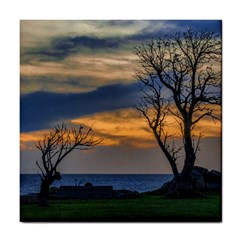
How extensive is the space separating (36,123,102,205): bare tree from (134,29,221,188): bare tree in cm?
47

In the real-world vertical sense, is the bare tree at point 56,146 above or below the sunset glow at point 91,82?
below

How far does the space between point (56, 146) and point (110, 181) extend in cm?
48

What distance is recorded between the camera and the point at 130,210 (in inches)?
642

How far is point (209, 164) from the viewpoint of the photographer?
16.3 metres

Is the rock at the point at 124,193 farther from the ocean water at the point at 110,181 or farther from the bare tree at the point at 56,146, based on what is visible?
the bare tree at the point at 56,146

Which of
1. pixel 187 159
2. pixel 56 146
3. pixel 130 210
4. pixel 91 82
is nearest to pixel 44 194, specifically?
pixel 56 146

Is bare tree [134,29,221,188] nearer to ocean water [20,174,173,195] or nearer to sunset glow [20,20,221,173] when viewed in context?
sunset glow [20,20,221,173]

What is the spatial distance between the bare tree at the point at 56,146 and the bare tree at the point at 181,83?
1.53 ft

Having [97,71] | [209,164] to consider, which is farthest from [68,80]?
[209,164]

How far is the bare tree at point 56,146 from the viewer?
16312 mm

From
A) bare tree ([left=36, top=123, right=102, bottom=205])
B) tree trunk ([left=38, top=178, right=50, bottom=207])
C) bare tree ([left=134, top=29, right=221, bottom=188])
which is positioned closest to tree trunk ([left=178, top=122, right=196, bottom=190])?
bare tree ([left=134, top=29, right=221, bottom=188])

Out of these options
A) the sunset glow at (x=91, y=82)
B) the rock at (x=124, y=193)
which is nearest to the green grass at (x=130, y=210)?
the rock at (x=124, y=193)
